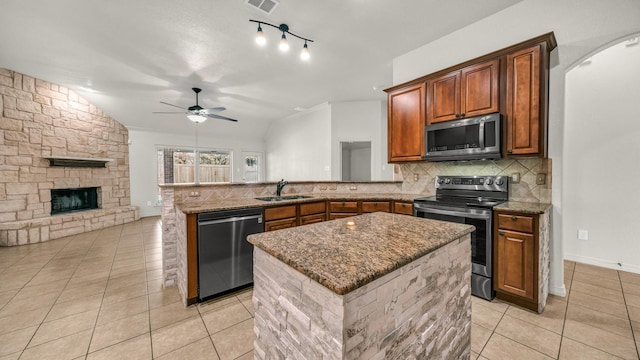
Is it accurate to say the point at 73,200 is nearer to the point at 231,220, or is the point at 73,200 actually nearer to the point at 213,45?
the point at 213,45

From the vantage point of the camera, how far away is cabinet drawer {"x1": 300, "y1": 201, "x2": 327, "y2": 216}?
299 cm

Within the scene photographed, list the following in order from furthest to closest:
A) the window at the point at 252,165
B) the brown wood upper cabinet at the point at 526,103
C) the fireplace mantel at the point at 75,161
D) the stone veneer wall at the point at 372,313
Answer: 1. the window at the point at 252,165
2. the fireplace mantel at the point at 75,161
3. the brown wood upper cabinet at the point at 526,103
4. the stone veneer wall at the point at 372,313


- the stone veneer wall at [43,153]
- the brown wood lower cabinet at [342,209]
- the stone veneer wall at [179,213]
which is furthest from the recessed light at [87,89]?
the brown wood lower cabinet at [342,209]

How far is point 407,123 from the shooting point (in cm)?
314

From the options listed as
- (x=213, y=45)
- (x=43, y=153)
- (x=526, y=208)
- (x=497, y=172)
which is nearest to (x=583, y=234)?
(x=497, y=172)

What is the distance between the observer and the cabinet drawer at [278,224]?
262cm

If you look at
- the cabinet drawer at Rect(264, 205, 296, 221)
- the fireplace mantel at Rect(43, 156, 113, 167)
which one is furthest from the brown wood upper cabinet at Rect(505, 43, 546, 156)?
the fireplace mantel at Rect(43, 156, 113, 167)

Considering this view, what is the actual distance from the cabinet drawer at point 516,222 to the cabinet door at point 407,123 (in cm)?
114

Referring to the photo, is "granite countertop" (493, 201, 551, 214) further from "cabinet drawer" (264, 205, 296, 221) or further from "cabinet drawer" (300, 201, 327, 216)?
"cabinet drawer" (264, 205, 296, 221)

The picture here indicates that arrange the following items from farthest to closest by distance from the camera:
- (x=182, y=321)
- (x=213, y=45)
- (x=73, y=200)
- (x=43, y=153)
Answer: (x=73, y=200)
(x=43, y=153)
(x=213, y=45)
(x=182, y=321)

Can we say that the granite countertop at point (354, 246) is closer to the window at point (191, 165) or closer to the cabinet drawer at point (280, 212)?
the cabinet drawer at point (280, 212)

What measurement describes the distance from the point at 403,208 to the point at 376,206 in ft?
1.15

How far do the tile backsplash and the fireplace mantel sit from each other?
6.56 meters

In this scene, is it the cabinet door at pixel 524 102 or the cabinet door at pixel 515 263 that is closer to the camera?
→ the cabinet door at pixel 515 263
